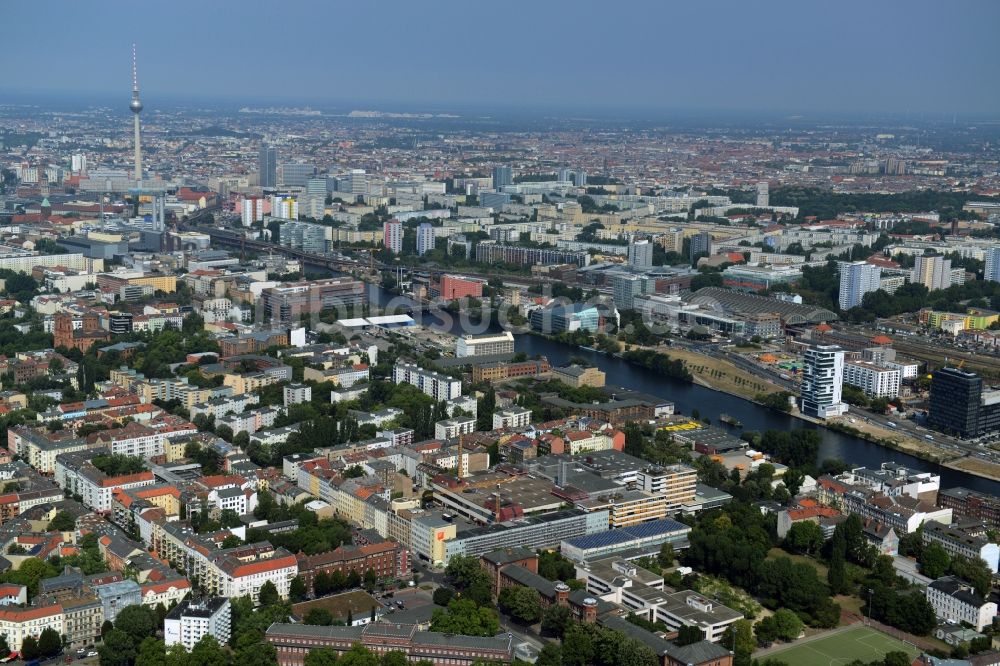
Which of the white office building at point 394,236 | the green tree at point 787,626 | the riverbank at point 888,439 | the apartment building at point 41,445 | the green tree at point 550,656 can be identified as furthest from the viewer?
the white office building at point 394,236

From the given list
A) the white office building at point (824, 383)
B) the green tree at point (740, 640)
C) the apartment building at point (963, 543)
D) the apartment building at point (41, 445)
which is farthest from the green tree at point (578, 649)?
the white office building at point (824, 383)

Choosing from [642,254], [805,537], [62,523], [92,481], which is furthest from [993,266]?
[62,523]

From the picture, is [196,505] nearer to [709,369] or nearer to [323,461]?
[323,461]

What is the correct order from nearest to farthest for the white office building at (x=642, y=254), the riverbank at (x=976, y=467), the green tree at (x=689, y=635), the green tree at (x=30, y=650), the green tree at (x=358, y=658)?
the green tree at (x=358, y=658) → the green tree at (x=30, y=650) → the green tree at (x=689, y=635) → the riverbank at (x=976, y=467) → the white office building at (x=642, y=254)

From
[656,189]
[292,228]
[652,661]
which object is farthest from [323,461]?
[656,189]

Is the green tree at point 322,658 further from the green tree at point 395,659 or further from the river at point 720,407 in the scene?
the river at point 720,407

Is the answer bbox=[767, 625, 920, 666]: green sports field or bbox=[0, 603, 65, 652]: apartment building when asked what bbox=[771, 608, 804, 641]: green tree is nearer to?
bbox=[767, 625, 920, 666]: green sports field

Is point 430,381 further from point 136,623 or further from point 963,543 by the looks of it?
point 136,623
